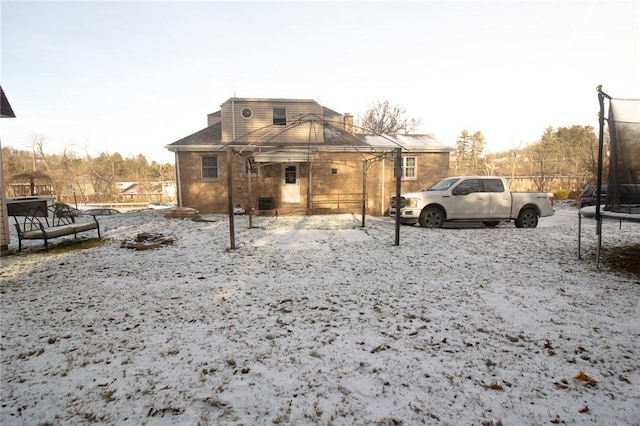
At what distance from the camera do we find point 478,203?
33.9 ft

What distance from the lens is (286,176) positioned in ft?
52.3

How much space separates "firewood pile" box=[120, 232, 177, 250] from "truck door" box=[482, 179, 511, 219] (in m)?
10.3

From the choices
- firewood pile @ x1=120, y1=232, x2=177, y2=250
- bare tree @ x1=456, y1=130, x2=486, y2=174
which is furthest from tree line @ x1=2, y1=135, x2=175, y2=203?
bare tree @ x1=456, y1=130, x2=486, y2=174

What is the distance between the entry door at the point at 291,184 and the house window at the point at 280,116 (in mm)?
2507

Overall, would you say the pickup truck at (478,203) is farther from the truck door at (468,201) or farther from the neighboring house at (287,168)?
the neighboring house at (287,168)

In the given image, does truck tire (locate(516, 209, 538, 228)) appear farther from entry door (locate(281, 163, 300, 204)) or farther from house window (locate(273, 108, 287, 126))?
house window (locate(273, 108, 287, 126))

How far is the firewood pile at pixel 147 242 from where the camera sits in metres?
7.55

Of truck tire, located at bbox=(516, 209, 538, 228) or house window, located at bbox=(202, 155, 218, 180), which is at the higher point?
house window, located at bbox=(202, 155, 218, 180)

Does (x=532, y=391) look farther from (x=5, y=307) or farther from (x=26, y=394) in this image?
(x=5, y=307)

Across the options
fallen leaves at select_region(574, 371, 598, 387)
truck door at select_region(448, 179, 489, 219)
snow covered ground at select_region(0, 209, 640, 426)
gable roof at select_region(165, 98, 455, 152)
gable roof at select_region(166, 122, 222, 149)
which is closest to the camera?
snow covered ground at select_region(0, 209, 640, 426)

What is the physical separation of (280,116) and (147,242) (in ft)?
35.1

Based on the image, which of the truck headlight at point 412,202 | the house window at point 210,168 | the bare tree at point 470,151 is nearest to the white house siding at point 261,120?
the house window at point 210,168

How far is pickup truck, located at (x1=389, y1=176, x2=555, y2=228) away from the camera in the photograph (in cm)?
1035

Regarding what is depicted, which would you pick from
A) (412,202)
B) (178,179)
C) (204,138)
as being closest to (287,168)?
(204,138)
